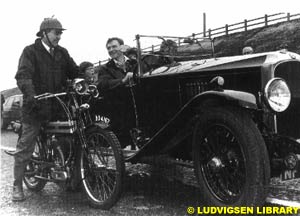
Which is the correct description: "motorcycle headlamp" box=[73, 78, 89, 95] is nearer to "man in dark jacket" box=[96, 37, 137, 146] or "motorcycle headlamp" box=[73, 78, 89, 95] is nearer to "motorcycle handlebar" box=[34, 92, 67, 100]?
"motorcycle handlebar" box=[34, 92, 67, 100]

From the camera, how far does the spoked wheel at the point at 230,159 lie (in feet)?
11.4

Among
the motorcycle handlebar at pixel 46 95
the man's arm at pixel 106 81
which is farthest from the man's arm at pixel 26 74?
the man's arm at pixel 106 81

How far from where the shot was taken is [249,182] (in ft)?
11.5

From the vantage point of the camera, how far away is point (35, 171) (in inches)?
209

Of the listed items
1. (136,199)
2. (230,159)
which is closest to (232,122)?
(230,159)

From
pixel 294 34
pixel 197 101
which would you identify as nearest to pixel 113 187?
pixel 197 101

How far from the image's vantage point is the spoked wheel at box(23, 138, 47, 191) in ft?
17.4

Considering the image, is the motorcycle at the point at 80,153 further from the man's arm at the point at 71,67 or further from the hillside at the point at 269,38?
the hillside at the point at 269,38

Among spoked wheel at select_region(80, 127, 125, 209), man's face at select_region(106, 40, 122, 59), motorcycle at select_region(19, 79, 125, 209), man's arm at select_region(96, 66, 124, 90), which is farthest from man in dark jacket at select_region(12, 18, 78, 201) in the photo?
man's face at select_region(106, 40, 122, 59)

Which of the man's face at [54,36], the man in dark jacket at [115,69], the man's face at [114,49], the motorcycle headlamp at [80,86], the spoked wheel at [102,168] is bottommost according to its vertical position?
the spoked wheel at [102,168]

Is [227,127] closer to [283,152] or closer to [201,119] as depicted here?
[201,119]

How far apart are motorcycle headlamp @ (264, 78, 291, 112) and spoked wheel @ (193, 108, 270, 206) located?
28 cm

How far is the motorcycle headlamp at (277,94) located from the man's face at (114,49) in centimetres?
285

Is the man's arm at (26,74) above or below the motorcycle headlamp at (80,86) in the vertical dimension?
above
